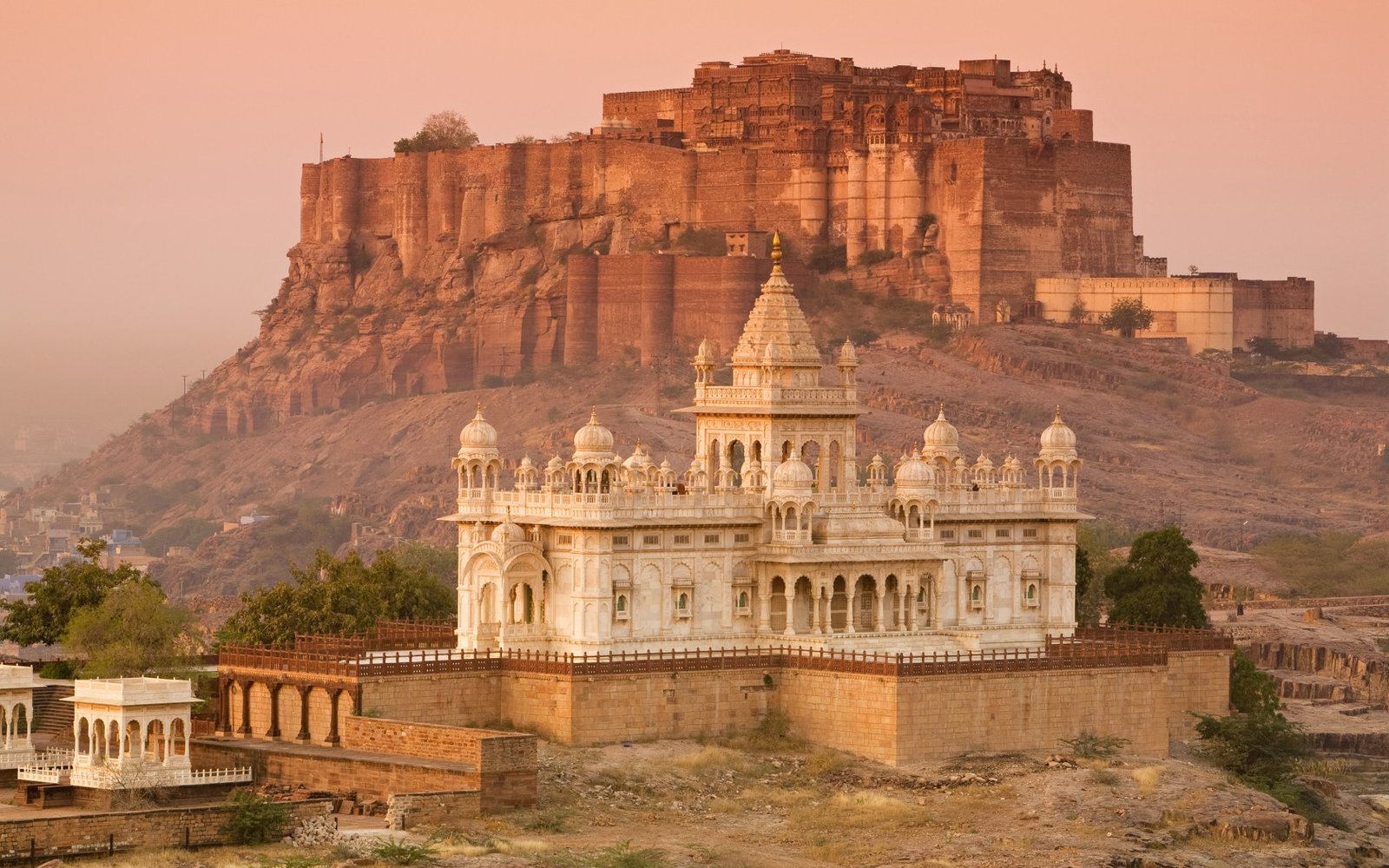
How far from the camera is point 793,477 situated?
80688 millimetres

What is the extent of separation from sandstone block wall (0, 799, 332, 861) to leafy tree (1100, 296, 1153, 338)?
9440 centimetres

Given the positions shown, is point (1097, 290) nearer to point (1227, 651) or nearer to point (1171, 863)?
point (1227, 651)

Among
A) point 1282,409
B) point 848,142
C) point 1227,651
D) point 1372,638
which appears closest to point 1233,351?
point 1282,409

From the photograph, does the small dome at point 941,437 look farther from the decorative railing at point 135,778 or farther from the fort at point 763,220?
the fort at point 763,220

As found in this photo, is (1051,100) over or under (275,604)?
over

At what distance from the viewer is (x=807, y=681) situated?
78.8m

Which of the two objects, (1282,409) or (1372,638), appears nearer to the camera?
(1372,638)

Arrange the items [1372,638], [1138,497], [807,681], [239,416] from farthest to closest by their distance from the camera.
Answer: [239,416]
[1138,497]
[1372,638]
[807,681]

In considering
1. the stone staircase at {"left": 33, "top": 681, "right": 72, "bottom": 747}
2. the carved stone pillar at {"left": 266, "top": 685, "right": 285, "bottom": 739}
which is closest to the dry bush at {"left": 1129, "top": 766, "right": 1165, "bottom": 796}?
the carved stone pillar at {"left": 266, "top": 685, "right": 285, "bottom": 739}

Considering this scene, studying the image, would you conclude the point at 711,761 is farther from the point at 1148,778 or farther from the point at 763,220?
the point at 763,220

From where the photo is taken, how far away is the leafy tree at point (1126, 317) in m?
157

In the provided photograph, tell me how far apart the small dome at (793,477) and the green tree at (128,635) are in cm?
1287

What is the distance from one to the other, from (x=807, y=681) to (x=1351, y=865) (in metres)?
11.5

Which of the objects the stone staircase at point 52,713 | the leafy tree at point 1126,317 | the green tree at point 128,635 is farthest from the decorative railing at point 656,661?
the leafy tree at point 1126,317
